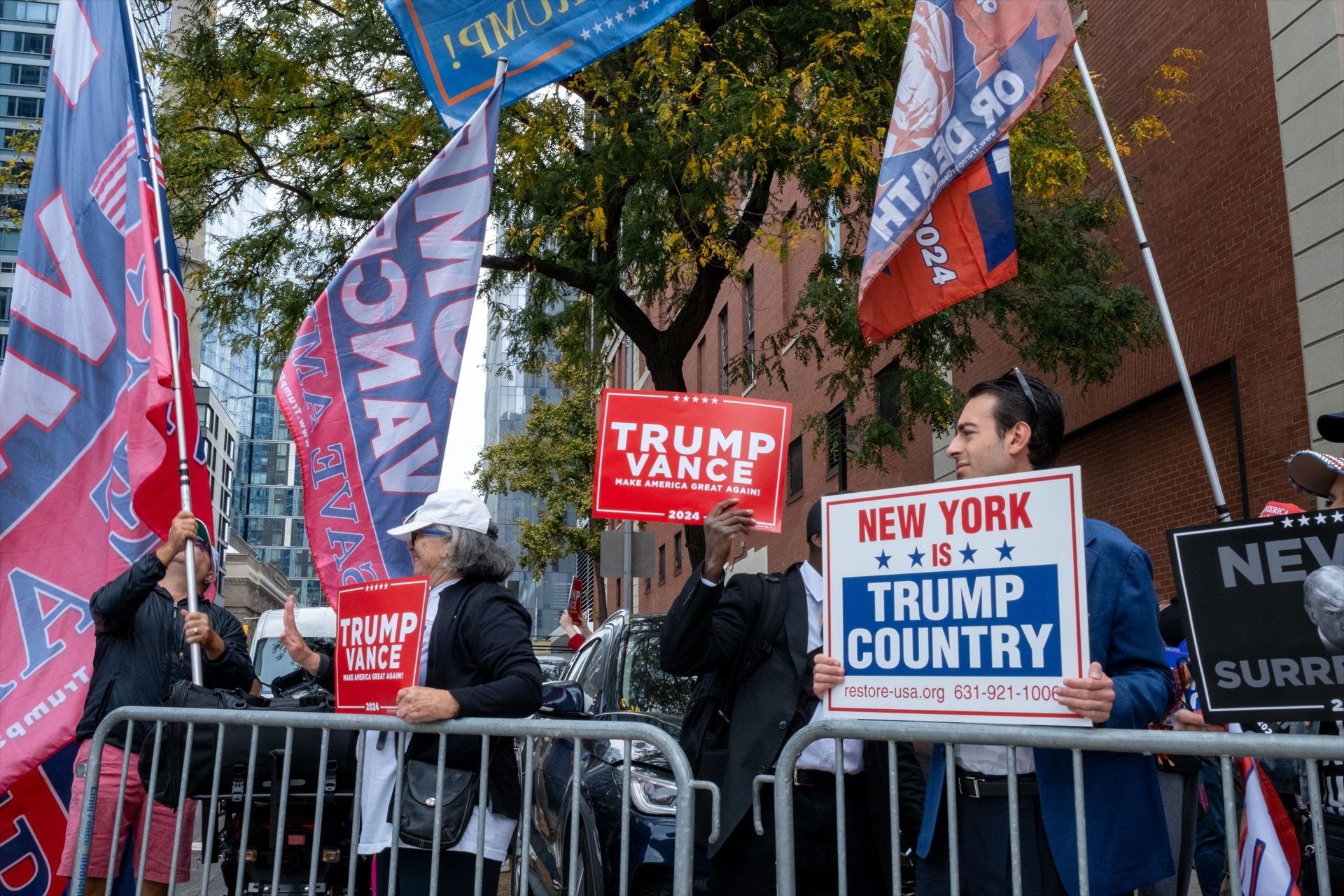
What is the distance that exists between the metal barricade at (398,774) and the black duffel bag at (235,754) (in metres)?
0.04

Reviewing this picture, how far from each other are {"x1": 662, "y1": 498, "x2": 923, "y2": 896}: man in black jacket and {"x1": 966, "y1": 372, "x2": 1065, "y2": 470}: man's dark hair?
32.1 inches

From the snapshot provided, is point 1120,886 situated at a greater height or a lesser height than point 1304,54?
lesser

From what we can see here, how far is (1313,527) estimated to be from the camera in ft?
8.82

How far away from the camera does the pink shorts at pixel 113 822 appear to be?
16.9 feet

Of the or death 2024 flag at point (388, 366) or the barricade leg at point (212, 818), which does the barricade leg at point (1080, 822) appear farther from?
the or death 2024 flag at point (388, 366)

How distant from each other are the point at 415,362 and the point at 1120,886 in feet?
13.3

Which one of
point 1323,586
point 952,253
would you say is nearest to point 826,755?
point 1323,586

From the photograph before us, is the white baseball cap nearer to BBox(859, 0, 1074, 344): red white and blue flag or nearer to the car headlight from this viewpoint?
the car headlight

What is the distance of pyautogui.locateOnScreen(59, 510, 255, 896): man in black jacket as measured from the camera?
17.0 feet

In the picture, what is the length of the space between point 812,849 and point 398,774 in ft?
4.49

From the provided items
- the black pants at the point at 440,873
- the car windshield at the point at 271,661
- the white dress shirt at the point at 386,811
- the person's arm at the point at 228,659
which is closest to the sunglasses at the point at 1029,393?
the white dress shirt at the point at 386,811

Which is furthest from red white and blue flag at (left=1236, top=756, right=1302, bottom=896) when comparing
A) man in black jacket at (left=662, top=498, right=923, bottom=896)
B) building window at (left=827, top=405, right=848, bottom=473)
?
building window at (left=827, top=405, right=848, bottom=473)

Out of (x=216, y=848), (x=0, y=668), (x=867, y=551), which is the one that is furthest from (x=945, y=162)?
(x=216, y=848)

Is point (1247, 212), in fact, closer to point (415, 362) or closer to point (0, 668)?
point (415, 362)
